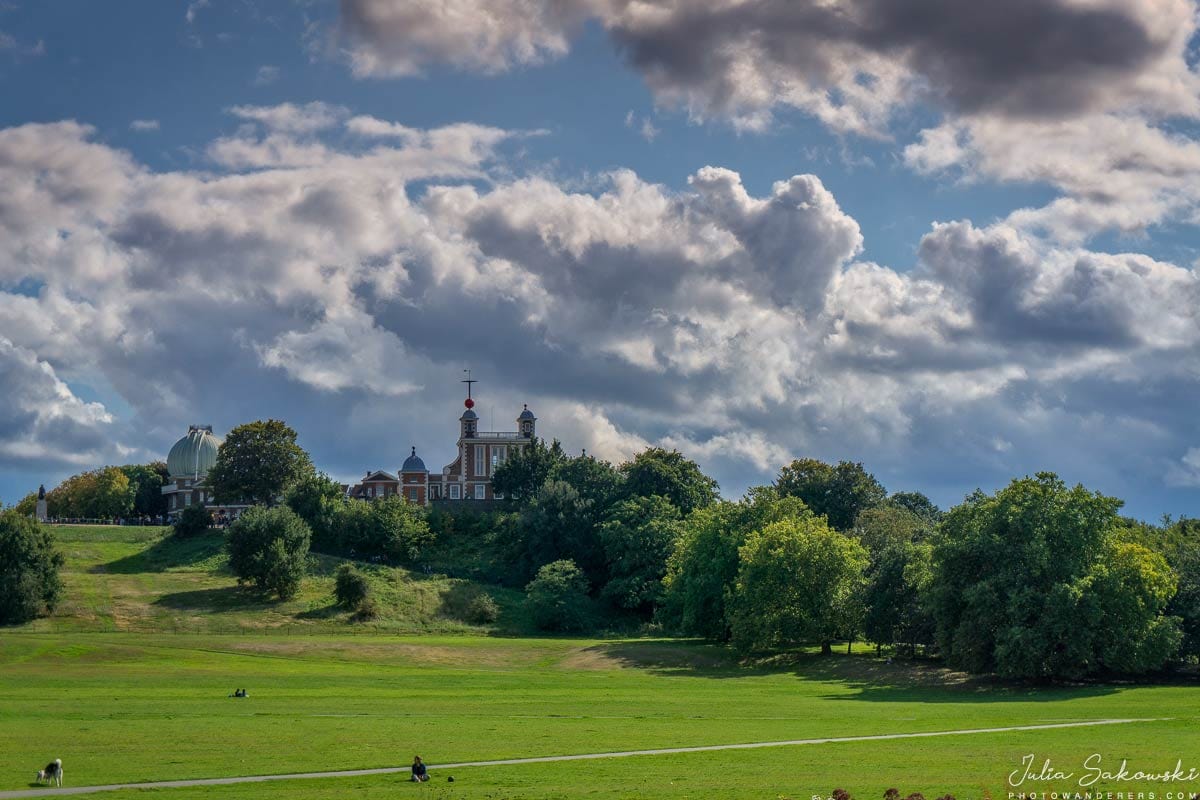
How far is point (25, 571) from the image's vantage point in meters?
104

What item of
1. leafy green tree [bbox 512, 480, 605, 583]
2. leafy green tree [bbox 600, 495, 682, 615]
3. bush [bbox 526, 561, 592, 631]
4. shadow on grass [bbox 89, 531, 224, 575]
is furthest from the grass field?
leafy green tree [bbox 512, 480, 605, 583]

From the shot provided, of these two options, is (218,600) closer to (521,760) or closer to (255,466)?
(255,466)

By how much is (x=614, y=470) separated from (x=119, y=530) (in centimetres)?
5924

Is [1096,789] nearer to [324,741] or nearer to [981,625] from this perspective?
[324,741]

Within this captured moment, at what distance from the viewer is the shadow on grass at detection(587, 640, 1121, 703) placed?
220 ft

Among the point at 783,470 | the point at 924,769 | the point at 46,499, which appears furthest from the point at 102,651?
the point at 46,499

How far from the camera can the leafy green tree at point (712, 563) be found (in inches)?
4016

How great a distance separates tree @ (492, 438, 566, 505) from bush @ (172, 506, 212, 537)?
37.9m

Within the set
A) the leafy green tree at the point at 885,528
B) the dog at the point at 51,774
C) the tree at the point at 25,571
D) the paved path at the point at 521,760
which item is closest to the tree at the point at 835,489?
the leafy green tree at the point at 885,528

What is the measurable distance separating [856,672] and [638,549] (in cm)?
4712

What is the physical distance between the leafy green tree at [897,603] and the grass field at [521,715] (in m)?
2.71
